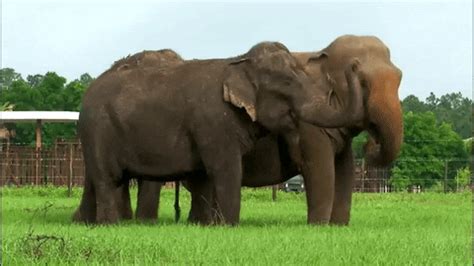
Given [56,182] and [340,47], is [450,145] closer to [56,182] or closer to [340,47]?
[56,182]

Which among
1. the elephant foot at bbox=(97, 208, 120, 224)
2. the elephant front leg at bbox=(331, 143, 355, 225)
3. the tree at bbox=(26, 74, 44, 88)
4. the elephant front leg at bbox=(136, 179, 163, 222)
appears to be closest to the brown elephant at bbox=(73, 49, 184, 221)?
the elephant front leg at bbox=(136, 179, 163, 222)

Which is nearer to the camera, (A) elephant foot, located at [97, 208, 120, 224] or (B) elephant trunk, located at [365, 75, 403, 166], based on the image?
(B) elephant trunk, located at [365, 75, 403, 166]

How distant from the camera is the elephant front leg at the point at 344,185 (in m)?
11.5

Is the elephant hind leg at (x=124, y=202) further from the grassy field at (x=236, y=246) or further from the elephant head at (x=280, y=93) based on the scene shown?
the elephant head at (x=280, y=93)

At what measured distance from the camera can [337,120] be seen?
10.3m

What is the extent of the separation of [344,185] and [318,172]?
78cm

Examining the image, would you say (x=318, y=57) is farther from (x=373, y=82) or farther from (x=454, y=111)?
(x=454, y=111)

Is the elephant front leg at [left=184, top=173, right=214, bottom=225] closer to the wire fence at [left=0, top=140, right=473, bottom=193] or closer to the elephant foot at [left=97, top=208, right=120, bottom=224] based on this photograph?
the elephant foot at [left=97, top=208, right=120, bottom=224]

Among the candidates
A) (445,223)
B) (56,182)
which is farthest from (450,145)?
(445,223)

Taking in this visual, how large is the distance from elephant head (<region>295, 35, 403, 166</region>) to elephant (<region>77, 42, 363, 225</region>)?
0.56 feet

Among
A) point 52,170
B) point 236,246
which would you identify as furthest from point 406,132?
point 236,246

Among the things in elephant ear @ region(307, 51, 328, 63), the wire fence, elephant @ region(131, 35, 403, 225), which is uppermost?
elephant ear @ region(307, 51, 328, 63)

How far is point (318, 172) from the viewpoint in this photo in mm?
10875

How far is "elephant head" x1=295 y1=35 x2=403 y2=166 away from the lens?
10.4 meters
